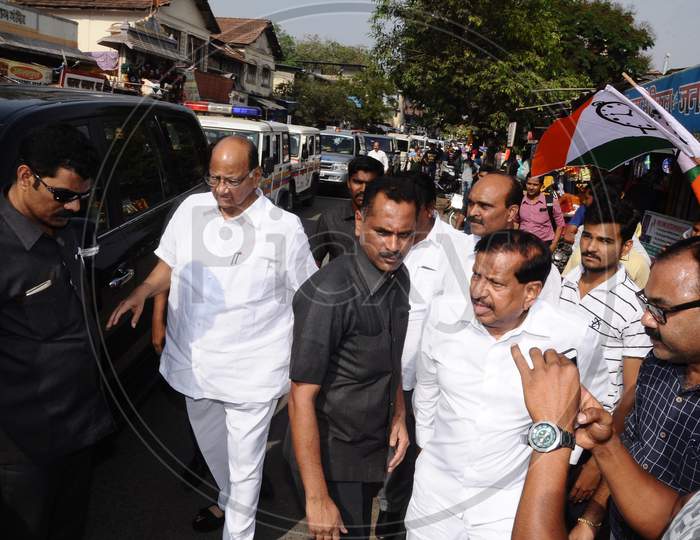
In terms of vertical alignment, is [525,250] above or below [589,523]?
above

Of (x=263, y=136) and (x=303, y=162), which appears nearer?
(x=263, y=136)

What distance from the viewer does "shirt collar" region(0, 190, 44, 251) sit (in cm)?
211

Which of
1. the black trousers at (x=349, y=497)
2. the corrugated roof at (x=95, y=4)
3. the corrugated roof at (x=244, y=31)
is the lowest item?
the black trousers at (x=349, y=497)

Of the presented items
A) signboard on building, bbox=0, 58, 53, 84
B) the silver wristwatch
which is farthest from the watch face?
signboard on building, bbox=0, 58, 53, 84

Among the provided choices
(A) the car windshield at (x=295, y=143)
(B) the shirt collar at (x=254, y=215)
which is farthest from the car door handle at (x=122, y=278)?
(A) the car windshield at (x=295, y=143)

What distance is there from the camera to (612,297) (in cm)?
310

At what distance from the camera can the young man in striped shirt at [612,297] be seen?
2975 mm

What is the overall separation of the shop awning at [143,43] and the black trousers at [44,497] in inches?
828

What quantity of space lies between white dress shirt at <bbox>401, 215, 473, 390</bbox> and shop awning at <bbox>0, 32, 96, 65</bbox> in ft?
50.0

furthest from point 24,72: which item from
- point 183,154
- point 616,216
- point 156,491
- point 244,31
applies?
point 244,31

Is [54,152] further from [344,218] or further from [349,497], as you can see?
[344,218]

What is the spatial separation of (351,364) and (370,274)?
340mm

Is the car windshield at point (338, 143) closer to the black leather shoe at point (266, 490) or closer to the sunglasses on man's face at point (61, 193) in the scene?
the black leather shoe at point (266, 490)

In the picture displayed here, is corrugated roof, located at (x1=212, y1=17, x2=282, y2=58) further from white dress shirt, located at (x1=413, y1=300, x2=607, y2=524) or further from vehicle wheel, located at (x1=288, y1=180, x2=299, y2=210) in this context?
white dress shirt, located at (x1=413, y1=300, x2=607, y2=524)
